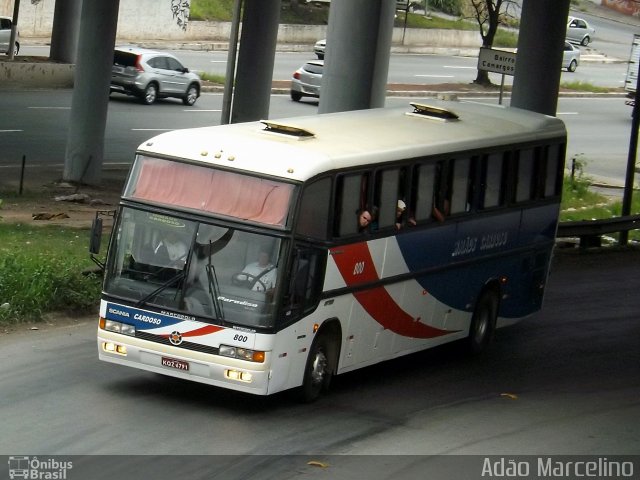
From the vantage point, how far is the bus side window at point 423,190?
53.0ft

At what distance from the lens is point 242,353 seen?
44.1 ft

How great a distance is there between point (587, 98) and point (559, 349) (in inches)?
1673

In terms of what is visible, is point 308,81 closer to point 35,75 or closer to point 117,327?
point 35,75

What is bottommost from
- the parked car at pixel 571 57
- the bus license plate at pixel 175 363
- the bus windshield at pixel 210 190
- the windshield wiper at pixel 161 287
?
the bus license plate at pixel 175 363

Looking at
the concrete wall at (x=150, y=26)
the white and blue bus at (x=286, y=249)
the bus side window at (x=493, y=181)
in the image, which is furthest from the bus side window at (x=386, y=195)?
the concrete wall at (x=150, y=26)

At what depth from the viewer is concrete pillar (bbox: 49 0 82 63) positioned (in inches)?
1886

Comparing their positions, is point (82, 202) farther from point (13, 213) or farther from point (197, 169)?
point (197, 169)

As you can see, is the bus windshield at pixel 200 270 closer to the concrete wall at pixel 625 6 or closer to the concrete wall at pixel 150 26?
the concrete wall at pixel 150 26

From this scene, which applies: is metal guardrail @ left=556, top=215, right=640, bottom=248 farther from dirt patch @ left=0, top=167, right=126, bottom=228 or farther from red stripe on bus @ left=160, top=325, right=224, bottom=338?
red stripe on bus @ left=160, top=325, right=224, bottom=338

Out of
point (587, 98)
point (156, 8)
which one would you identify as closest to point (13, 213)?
point (156, 8)

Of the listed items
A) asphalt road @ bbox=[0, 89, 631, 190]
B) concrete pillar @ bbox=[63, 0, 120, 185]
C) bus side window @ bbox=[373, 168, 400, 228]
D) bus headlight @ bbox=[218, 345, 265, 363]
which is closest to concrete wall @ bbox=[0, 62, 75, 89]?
asphalt road @ bbox=[0, 89, 631, 190]

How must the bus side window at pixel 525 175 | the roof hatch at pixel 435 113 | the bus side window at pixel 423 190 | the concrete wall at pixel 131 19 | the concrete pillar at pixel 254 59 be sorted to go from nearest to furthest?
the bus side window at pixel 423 190
the roof hatch at pixel 435 113
the bus side window at pixel 525 175
the concrete pillar at pixel 254 59
the concrete wall at pixel 131 19

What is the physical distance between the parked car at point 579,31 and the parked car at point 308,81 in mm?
28168

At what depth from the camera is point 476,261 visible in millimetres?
17891
